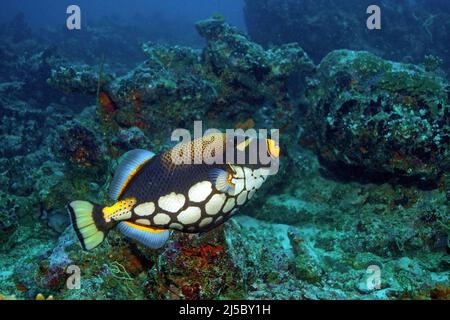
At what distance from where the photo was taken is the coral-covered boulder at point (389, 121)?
212 inches

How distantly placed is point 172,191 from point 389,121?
4.41 m

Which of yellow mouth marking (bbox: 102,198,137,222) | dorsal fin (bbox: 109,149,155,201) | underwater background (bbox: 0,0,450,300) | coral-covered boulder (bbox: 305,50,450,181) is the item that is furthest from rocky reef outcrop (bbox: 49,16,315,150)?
yellow mouth marking (bbox: 102,198,137,222)

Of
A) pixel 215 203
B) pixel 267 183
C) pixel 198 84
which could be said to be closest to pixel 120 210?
pixel 215 203

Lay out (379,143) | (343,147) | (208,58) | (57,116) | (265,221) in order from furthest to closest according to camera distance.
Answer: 1. (57,116)
2. (208,58)
3. (265,221)
4. (343,147)
5. (379,143)

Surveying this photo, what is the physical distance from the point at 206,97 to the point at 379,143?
10.6 feet

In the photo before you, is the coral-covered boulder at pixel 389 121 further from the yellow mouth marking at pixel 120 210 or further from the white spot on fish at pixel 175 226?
the yellow mouth marking at pixel 120 210

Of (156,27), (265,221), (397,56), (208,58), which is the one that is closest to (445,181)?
(265,221)

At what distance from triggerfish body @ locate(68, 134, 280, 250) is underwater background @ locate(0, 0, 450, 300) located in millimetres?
511

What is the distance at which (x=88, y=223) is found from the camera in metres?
2.20

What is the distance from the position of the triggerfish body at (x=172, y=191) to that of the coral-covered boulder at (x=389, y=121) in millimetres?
3792

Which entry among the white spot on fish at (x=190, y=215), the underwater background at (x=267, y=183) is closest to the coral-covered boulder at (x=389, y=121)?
the underwater background at (x=267, y=183)

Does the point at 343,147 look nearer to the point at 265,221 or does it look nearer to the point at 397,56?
the point at 265,221

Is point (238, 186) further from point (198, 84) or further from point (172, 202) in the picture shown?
point (198, 84)

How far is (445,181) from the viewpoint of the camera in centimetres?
577
